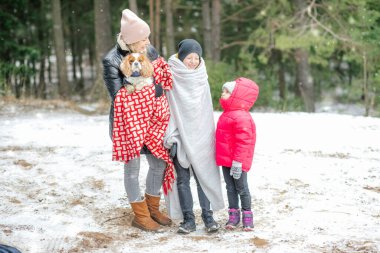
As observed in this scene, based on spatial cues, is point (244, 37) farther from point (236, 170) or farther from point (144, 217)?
point (236, 170)

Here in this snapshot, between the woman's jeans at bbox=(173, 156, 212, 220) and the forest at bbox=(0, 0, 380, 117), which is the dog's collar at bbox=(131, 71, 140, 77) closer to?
the woman's jeans at bbox=(173, 156, 212, 220)

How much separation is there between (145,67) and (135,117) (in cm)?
45

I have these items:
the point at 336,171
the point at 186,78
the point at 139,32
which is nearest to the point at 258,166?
the point at 336,171

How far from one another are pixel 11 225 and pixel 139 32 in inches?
82.2

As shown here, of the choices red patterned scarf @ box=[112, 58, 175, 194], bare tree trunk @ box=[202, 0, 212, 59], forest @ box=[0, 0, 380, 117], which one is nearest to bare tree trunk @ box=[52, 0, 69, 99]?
forest @ box=[0, 0, 380, 117]

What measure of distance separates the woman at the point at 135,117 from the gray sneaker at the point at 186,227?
0.83 ft

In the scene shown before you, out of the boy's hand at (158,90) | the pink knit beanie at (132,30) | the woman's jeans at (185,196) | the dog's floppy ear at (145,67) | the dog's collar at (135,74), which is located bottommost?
the woman's jeans at (185,196)

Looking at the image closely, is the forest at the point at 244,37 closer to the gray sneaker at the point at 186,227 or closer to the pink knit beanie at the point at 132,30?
the gray sneaker at the point at 186,227

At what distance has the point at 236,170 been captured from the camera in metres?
4.56

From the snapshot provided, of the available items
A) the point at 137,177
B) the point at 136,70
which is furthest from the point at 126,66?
the point at 137,177

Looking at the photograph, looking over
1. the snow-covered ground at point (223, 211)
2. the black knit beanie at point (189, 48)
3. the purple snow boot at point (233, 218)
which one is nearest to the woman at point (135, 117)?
the black knit beanie at point (189, 48)

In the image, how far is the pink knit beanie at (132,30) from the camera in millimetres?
4496

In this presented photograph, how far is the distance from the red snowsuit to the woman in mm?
510

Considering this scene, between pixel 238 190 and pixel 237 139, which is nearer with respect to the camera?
pixel 237 139
